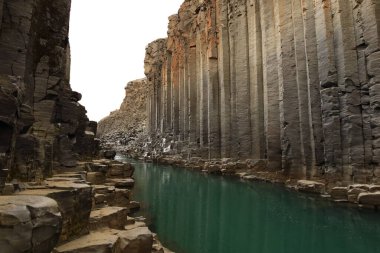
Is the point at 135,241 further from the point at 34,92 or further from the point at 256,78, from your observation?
the point at 256,78

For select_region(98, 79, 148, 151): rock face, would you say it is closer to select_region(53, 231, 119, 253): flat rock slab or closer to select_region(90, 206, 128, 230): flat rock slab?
select_region(90, 206, 128, 230): flat rock slab

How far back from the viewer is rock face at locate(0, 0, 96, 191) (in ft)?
20.8

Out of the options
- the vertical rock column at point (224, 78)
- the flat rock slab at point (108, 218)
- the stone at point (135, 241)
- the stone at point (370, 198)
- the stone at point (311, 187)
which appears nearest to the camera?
the stone at point (135, 241)

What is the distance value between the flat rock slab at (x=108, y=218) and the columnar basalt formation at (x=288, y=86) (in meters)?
13.0

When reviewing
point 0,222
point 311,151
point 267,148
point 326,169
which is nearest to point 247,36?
point 267,148

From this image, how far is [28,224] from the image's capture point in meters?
4.35

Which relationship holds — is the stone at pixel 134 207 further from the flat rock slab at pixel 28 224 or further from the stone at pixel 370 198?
the stone at pixel 370 198

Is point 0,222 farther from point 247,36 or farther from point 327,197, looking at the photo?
point 247,36

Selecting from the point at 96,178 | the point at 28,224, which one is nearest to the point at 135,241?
the point at 28,224

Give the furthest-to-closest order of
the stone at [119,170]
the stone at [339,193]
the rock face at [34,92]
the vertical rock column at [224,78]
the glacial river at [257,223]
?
the vertical rock column at [224,78], the stone at [119,170], the stone at [339,193], the glacial river at [257,223], the rock face at [34,92]

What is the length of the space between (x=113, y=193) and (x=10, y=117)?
6395 millimetres

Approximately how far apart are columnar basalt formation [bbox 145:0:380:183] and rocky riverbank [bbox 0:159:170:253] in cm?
1338

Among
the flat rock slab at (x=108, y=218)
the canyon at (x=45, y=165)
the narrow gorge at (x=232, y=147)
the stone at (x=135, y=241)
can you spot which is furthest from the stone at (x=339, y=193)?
the stone at (x=135, y=241)

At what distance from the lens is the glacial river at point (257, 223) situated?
385 inches
